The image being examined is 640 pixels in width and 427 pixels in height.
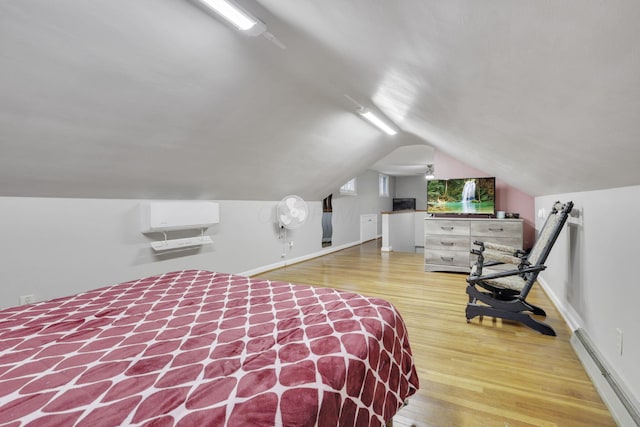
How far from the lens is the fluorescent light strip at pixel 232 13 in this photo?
1585 mm

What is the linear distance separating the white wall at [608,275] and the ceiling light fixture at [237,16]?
2.24 metres

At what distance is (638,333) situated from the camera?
1.48m

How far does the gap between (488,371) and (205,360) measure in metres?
1.88

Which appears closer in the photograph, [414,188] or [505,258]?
[505,258]

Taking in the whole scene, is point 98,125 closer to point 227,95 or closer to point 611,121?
point 227,95

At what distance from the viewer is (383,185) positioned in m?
10.7

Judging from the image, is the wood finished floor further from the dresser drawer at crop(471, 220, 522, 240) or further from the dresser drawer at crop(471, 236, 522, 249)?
the dresser drawer at crop(471, 220, 522, 240)

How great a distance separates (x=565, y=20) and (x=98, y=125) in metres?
2.67

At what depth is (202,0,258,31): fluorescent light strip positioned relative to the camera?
5.20 feet

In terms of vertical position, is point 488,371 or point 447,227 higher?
point 447,227

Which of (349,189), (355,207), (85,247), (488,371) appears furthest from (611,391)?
(355,207)

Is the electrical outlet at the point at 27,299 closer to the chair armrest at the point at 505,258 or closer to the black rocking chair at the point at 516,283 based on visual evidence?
the black rocking chair at the point at 516,283

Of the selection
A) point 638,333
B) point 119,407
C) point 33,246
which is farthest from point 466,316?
point 33,246

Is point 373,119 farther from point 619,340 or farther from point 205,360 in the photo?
point 205,360
